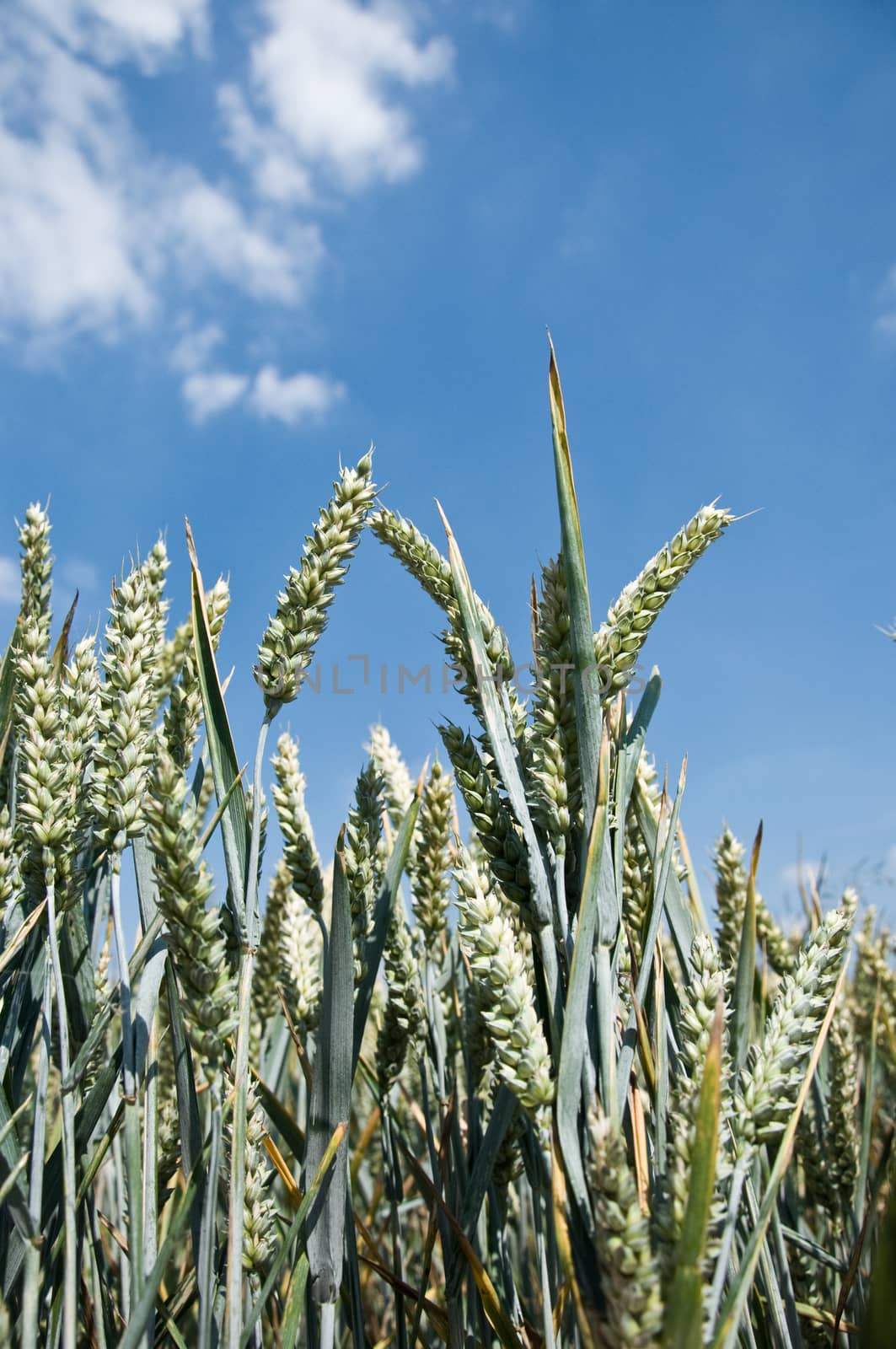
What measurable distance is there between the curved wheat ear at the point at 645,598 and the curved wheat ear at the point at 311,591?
402 millimetres

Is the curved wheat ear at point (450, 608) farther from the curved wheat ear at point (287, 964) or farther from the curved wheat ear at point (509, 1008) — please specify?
the curved wheat ear at point (287, 964)

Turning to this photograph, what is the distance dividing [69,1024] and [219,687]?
23.0 inches

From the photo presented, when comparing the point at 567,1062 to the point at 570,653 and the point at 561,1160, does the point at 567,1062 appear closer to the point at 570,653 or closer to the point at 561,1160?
the point at 561,1160

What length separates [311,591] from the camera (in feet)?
4.02

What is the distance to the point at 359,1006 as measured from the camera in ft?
3.95

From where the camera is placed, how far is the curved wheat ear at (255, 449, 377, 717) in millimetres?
1192

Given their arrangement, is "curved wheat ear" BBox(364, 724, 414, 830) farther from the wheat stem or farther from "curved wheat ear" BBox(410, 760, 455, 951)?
the wheat stem

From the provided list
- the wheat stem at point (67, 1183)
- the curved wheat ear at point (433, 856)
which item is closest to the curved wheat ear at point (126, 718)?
the wheat stem at point (67, 1183)

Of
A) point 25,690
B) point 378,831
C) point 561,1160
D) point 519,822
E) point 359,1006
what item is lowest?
point 561,1160

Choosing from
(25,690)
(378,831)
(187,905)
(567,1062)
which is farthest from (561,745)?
(25,690)

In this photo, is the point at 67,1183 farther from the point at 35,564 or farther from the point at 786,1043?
the point at 35,564

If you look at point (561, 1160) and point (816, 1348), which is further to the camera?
point (816, 1348)

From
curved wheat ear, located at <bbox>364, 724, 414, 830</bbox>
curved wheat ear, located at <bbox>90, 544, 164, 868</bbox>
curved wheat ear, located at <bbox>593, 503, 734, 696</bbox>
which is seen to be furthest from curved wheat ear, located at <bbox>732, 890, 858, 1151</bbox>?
curved wheat ear, located at <bbox>364, 724, 414, 830</bbox>

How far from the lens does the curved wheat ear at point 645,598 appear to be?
1.03 metres
